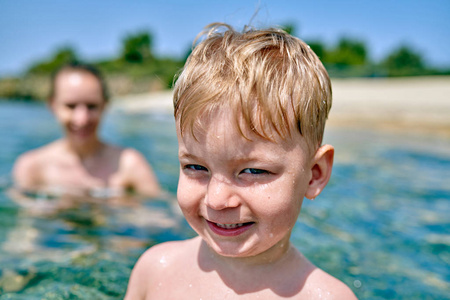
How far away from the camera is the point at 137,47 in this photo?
205 ft

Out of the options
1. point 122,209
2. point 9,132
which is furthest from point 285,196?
point 9,132

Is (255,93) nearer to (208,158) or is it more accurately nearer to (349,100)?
(208,158)

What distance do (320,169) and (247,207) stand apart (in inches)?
15.5

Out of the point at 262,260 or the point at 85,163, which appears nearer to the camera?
the point at 262,260

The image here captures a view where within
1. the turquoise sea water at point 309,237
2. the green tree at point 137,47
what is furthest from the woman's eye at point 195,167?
the green tree at point 137,47

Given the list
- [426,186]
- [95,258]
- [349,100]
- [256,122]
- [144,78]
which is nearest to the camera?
[256,122]

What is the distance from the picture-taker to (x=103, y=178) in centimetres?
465

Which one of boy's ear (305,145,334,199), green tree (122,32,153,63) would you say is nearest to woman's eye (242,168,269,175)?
boy's ear (305,145,334,199)

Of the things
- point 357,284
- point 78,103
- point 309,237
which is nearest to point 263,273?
point 357,284

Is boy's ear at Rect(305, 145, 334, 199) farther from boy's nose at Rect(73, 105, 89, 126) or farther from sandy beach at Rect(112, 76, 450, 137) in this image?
sandy beach at Rect(112, 76, 450, 137)

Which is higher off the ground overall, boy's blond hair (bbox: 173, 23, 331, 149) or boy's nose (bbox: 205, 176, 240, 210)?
boy's blond hair (bbox: 173, 23, 331, 149)

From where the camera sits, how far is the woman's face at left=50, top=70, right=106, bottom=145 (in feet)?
14.0

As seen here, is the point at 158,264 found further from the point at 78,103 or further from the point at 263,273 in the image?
the point at 78,103

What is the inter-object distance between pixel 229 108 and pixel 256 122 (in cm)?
11
